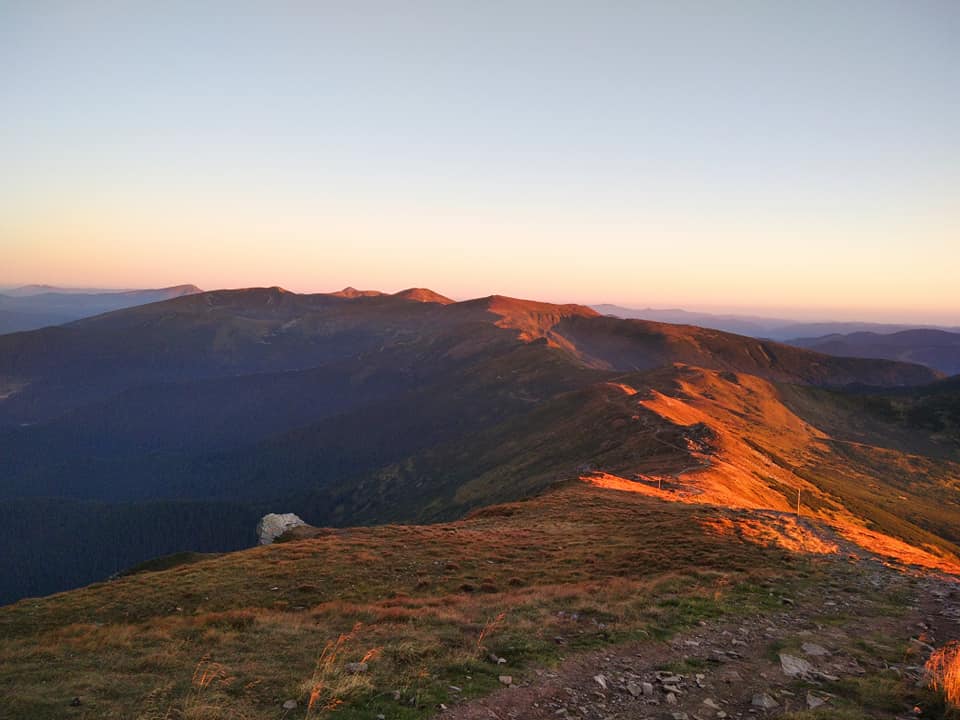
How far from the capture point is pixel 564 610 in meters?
18.5

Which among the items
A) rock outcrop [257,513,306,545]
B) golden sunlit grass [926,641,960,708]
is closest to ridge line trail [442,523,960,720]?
golden sunlit grass [926,641,960,708]

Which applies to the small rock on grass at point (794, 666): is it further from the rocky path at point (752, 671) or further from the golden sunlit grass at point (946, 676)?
the golden sunlit grass at point (946, 676)

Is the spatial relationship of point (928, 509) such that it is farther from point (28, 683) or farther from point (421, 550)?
point (28, 683)

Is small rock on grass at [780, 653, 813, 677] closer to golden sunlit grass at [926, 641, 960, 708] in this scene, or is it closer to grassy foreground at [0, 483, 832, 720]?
golden sunlit grass at [926, 641, 960, 708]

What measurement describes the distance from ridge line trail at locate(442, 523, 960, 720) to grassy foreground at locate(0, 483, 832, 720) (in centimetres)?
79

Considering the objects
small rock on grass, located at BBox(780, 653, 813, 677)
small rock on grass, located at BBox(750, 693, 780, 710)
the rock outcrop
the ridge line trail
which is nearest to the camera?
the ridge line trail

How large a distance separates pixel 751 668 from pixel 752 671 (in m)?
0.22

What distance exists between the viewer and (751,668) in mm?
13570

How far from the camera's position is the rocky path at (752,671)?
11183mm

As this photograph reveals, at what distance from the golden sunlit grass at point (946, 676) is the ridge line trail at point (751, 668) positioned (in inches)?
17.5

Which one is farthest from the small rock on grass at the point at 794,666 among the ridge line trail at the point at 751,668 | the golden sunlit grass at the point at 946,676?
the golden sunlit grass at the point at 946,676

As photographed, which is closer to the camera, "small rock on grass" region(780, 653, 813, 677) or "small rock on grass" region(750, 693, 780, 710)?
"small rock on grass" region(750, 693, 780, 710)

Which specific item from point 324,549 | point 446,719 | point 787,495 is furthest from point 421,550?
point 787,495

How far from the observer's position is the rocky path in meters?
11.2
